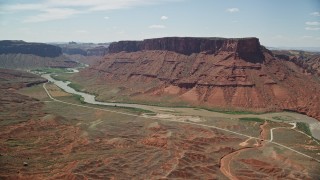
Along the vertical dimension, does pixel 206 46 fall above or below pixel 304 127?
above

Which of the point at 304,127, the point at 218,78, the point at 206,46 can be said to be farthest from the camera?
the point at 206,46

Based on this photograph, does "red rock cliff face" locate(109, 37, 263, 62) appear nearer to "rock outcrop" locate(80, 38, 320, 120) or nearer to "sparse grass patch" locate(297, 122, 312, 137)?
"rock outcrop" locate(80, 38, 320, 120)

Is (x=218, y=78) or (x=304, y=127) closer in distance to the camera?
(x=304, y=127)

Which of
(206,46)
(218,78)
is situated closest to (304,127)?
(218,78)

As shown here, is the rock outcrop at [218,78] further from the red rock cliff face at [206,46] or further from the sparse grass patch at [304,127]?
the sparse grass patch at [304,127]

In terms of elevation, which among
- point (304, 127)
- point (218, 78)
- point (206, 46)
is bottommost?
point (304, 127)

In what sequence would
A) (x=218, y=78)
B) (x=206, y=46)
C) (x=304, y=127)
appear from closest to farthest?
(x=304, y=127) < (x=218, y=78) < (x=206, y=46)

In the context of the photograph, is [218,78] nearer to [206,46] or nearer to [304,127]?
[206,46]

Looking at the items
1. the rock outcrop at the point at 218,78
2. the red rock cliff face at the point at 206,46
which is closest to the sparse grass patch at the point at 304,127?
the rock outcrop at the point at 218,78

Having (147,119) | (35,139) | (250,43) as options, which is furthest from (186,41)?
(35,139)
